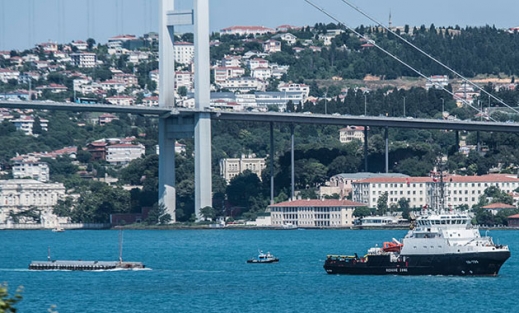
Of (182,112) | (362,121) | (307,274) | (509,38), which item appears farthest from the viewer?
(509,38)

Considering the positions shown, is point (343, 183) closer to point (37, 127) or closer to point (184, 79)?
point (37, 127)

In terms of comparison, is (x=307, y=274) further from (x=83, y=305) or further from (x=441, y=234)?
(x=83, y=305)

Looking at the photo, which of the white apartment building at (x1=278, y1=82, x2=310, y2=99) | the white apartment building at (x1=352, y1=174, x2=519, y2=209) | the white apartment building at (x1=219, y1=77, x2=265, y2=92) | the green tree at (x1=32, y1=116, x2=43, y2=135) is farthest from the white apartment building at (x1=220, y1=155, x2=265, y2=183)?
the white apartment building at (x1=219, y1=77, x2=265, y2=92)

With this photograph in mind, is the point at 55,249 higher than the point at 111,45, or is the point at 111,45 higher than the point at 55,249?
the point at 111,45

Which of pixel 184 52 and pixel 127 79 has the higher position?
pixel 184 52

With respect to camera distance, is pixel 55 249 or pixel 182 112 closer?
pixel 55 249

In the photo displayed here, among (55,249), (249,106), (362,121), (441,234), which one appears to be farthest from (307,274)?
(249,106)

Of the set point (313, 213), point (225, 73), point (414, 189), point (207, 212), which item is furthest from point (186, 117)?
point (225, 73)

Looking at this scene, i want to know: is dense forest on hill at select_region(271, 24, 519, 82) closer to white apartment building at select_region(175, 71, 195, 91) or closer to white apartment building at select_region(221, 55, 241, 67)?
white apartment building at select_region(221, 55, 241, 67)
